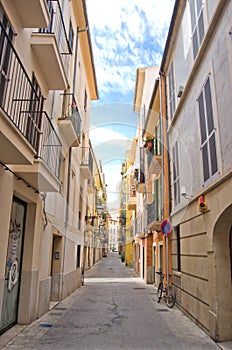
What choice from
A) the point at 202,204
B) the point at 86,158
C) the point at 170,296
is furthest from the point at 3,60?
the point at 86,158

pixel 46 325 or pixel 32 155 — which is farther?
pixel 46 325

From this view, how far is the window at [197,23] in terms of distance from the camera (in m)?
7.36

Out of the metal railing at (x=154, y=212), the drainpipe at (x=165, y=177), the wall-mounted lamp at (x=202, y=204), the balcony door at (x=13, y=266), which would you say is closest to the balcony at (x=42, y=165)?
the balcony door at (x=13, y=266)

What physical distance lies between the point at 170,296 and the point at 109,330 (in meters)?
3.78

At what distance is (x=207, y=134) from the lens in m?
6.85

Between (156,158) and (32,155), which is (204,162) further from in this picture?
(156,158)

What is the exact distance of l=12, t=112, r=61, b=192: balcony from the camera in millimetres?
6078

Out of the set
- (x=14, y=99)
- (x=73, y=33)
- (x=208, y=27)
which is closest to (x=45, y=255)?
Result: (x=14, y=99)

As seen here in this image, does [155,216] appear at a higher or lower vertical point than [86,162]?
lower

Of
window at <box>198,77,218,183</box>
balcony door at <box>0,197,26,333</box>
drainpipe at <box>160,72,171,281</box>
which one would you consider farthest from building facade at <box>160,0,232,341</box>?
balcony door at <box>0,197,26,333</box>

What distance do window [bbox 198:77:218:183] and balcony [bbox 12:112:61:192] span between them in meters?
3.54

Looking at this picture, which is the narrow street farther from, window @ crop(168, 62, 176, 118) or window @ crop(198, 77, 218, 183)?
window @ crop(168, 62, 176, 118)

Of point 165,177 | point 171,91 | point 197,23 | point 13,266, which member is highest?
point 171,91

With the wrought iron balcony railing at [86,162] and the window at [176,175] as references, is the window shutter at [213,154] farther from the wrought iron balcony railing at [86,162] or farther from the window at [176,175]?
the wrought iron balcony railing at [86,162]
